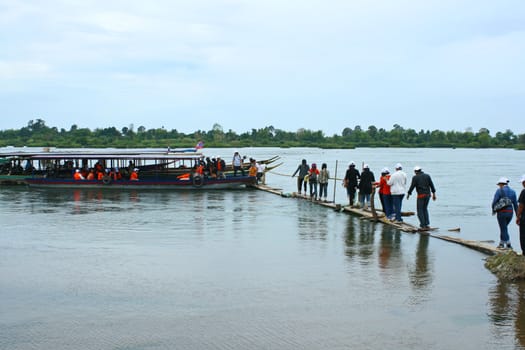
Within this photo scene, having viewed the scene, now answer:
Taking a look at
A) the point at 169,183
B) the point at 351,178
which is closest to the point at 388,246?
the point at 351,178

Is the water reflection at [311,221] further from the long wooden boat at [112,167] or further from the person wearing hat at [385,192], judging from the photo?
the long wooden boat at [112,167]

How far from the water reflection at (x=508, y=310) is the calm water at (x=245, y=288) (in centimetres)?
3

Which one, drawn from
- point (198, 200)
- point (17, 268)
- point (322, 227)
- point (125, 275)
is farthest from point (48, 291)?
point (198, 200)

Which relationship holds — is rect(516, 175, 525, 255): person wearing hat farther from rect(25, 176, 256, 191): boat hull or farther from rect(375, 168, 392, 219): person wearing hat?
rect(25, 176, 256, 191): boat hull

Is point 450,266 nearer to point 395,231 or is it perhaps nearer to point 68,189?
point 395,231

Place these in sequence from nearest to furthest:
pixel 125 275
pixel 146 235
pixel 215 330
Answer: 1. pixel 215 330
2. pixel 125 275
3. pixel 146 235

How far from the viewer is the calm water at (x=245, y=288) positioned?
7.97m

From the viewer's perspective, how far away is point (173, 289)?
10477mm

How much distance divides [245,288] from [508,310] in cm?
400

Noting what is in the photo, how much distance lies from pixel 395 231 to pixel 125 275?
25.9 ft

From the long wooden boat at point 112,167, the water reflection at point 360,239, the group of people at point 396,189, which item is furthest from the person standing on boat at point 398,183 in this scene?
the long wooden boat at point 112,167

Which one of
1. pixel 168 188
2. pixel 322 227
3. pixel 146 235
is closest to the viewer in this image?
pixel 146 235

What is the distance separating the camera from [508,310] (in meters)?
8.97

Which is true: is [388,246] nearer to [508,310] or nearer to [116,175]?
[508,310]
